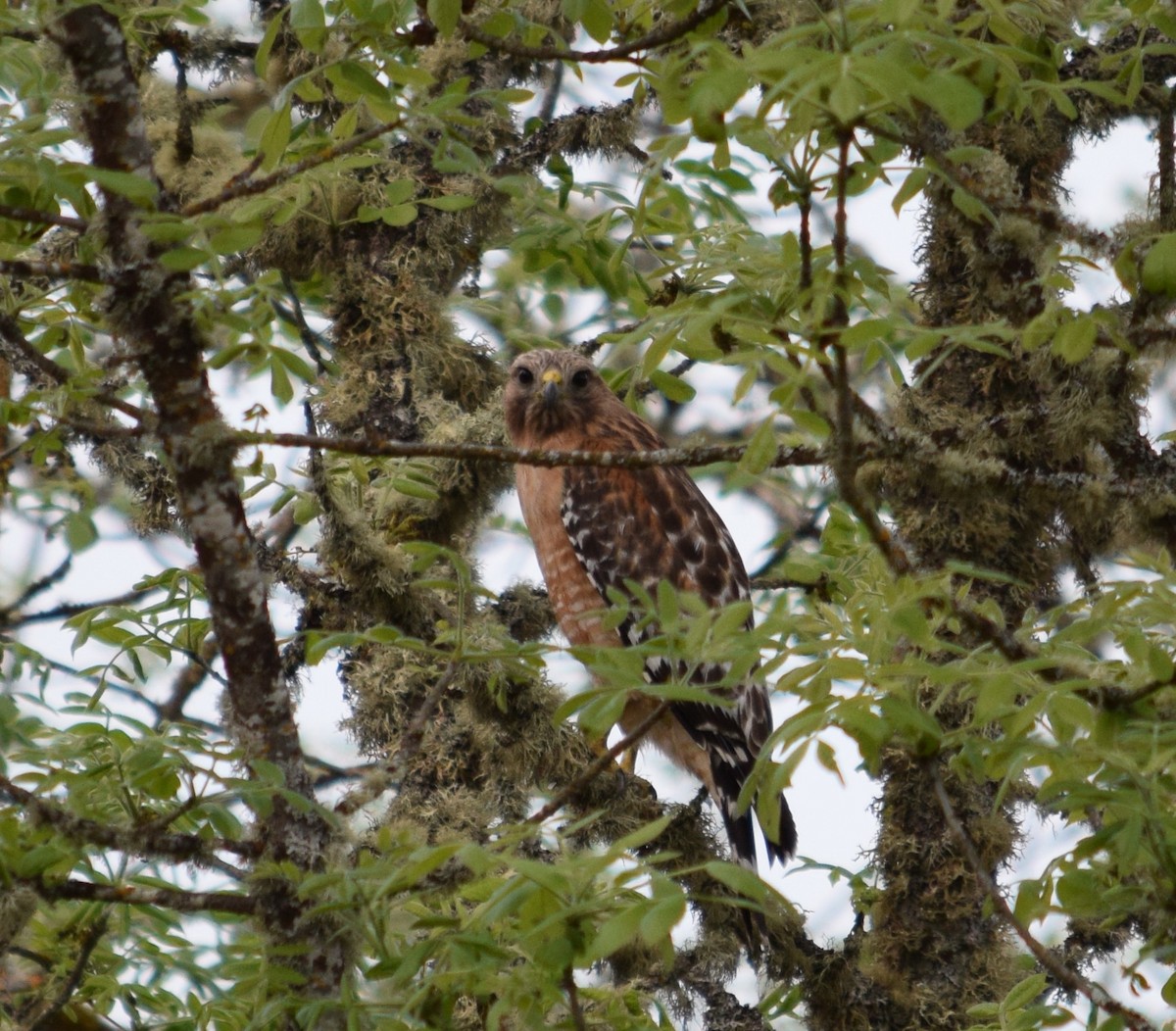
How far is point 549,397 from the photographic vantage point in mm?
5738

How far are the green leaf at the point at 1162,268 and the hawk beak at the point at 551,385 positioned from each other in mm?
3743

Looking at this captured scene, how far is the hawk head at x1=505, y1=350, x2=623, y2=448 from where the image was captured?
19.2 ft

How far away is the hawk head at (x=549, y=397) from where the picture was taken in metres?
5.84

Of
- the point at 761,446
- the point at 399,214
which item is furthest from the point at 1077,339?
the point at 399,214

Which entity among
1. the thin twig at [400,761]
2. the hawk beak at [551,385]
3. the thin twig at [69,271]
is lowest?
the thin twig at [400,761]

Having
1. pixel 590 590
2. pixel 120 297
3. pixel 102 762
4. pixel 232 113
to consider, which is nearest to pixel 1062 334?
Answer: pixel 120 297

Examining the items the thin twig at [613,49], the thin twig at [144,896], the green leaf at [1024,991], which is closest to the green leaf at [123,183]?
the thin twig at [613,49]

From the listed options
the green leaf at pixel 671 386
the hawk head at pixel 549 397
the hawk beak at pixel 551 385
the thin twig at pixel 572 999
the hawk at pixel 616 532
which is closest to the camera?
the thin twig at pixel 572 999

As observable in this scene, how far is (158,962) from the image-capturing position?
329 centimetres

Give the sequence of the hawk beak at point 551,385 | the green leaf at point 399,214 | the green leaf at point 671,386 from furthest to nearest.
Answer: the hawk beak at point 551,385
the green leaf at point 671,386
the green leaf at point 399,214

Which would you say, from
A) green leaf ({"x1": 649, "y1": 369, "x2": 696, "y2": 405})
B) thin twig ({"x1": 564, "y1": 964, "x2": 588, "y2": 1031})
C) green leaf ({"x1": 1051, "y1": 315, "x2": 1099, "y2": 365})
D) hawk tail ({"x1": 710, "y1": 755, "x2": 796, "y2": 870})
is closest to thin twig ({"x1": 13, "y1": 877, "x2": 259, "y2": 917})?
thin twig ({"x1": 564, "y1": 964, "x2": 588, "y2": 1031})

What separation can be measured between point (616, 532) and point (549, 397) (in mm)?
616

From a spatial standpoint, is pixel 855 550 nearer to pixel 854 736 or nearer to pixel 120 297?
pixel 854 736

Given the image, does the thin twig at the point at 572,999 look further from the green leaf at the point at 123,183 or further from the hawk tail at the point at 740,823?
the hawk tail at the point at 740,823
